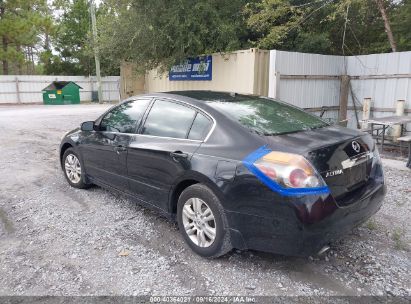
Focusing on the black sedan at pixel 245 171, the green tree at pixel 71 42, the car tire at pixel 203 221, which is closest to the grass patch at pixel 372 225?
Result: the black sedan at pixel 245 171

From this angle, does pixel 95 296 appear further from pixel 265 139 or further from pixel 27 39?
pixel 27 39

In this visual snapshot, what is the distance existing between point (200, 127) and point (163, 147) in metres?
0.46

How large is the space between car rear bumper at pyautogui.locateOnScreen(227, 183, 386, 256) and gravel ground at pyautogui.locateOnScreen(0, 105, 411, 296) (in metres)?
0.35

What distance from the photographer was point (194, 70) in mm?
10383

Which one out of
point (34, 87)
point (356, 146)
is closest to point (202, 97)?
point (356, 146)

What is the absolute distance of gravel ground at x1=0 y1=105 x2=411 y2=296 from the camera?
2.87m

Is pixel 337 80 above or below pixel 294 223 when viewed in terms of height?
above

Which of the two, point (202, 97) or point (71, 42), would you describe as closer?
point (202, 97)

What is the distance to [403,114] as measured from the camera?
8.31m

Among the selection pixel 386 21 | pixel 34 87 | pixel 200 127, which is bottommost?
pixel 200 127

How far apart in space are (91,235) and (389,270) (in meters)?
2.95

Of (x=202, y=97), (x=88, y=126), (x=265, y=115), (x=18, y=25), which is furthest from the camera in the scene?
(x=18, y=25)

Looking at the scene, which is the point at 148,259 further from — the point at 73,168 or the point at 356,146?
the point at 73,168

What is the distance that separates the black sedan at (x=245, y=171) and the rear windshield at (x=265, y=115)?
1cm
